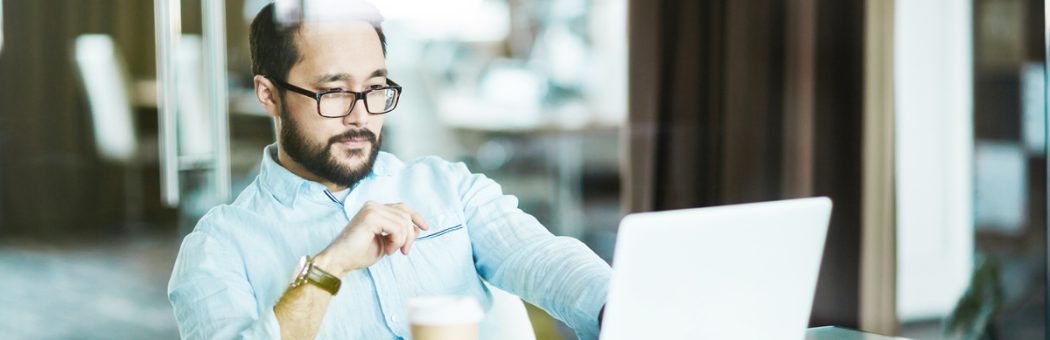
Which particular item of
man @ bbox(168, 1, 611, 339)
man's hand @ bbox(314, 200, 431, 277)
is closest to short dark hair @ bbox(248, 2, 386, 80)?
man @ bbox(168, 1, 611, 339)

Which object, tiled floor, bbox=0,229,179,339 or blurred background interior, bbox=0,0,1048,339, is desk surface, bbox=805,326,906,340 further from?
tiled floor, bbox=0,229,179,339

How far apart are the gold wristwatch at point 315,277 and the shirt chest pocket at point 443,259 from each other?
0.53ft

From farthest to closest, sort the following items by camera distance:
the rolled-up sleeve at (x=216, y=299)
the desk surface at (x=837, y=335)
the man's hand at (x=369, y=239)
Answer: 1. the desk surface at (x=837, y=335)
2. the man's hand at (x=369, y=239)
3. the rolled-up sleeve at (x=216, y=299)

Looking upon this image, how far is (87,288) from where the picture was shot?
7.18 ft

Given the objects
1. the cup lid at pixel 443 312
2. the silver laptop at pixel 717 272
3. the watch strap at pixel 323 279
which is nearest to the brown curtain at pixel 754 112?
the watch strap at pixel 323 279

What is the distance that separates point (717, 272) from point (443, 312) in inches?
13.9

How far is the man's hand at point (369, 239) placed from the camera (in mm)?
1795

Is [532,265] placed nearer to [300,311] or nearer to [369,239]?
[369,239]

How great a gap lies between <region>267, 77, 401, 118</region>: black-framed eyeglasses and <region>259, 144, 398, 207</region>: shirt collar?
9 centimetres

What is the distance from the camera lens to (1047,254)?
3.38 m

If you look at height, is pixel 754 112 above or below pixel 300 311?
above

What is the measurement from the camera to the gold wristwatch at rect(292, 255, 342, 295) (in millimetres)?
1758

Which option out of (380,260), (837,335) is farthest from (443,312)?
(837,335)

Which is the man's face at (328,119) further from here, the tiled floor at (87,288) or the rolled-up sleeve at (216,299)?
the tiled floor at (87,288)
